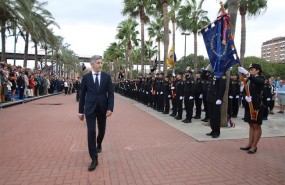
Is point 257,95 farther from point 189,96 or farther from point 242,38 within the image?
point 242,38

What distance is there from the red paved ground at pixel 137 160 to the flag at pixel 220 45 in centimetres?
206

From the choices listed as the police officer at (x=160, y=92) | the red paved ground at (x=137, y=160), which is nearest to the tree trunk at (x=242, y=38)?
the police officer at (x=160, y=92)

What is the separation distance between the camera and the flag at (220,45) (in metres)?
8.38

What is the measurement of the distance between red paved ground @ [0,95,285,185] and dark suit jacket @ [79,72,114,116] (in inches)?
40.8

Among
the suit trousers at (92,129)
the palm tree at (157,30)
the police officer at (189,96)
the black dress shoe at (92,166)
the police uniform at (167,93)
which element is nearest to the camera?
the black dress shoe at (92,166)

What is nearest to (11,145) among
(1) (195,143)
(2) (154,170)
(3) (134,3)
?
(2) (154,170)

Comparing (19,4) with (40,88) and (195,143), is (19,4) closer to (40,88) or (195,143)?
(40,88)

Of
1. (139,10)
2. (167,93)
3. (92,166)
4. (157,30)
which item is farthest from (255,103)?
(157,30)

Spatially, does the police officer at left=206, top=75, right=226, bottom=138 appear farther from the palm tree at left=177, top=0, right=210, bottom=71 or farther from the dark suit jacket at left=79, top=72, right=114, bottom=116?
the palm tree at left=177, top=0, right=210, bottom=71

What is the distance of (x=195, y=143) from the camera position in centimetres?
782

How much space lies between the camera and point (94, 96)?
575 cm

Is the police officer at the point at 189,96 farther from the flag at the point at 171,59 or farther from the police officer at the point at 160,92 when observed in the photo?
the flag at the point at 171,59

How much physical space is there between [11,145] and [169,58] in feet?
52.7

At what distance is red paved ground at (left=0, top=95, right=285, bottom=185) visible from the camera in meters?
5.00
